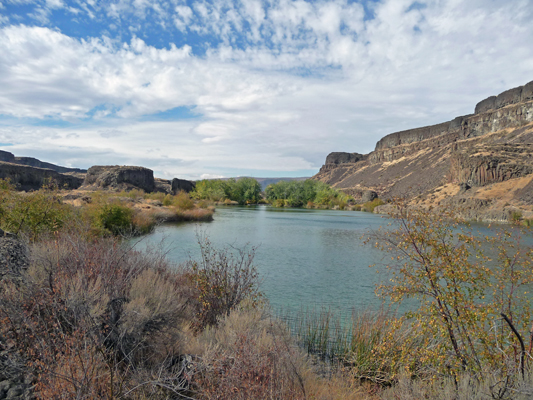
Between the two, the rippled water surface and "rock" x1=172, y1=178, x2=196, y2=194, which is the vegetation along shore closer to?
the rippled water surface

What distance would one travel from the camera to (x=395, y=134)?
6885 inches

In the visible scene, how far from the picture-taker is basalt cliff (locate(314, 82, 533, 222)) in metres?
49.7

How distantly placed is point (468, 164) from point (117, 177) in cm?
8178

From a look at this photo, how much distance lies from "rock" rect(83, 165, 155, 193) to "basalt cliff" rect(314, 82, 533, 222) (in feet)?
213

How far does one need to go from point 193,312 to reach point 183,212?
3462 centimetres

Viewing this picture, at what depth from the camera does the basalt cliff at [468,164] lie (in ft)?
163

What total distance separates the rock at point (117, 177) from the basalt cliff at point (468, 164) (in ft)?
213

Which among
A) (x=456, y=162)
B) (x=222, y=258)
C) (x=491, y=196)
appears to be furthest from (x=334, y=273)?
(x=456, y=162)

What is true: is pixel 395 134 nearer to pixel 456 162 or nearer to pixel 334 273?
pixel 456 162

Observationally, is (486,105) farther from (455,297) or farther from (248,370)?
(248,370)

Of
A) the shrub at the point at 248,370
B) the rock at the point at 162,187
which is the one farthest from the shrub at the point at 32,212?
the rock at the point at 162,187

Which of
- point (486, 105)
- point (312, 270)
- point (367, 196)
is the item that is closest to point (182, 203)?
point (312, 270)

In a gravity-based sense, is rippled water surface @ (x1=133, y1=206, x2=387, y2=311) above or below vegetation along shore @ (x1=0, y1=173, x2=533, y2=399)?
below

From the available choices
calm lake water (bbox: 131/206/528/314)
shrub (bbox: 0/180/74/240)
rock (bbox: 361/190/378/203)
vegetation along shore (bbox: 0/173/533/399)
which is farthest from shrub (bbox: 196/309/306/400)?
rock (bbox: 361/190/378/203)
